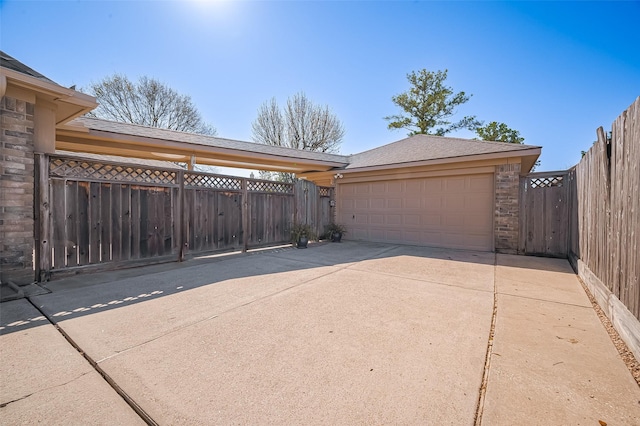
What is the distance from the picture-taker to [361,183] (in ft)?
31.2

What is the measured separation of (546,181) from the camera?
6.61 m

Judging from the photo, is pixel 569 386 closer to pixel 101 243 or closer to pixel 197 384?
pixel 197 384

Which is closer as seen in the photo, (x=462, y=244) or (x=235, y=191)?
(x=235, y=191)

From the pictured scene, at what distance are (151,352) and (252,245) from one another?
199 inches

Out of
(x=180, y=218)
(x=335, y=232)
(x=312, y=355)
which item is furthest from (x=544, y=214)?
(x=180, y=218)

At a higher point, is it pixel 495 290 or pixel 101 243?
pixel 101 243

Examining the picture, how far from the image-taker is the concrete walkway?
60.4 inches

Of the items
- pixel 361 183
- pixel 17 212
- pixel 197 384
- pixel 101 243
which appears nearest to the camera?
pixel 197 384

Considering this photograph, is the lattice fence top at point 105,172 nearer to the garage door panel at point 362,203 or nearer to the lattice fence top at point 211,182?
the lattice fence top at point 211,182

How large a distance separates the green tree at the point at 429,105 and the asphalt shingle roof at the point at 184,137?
9.80 meters

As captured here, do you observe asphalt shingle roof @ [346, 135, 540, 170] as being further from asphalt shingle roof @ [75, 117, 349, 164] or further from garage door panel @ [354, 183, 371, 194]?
asphalt shingle roof @ [75, 117, 349, 164]

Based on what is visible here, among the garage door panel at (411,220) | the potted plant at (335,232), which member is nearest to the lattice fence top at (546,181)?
the garage door panel at (411,220)

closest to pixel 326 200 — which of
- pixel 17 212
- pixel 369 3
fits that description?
pixel 369 3

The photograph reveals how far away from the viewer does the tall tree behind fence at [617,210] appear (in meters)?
2.25
